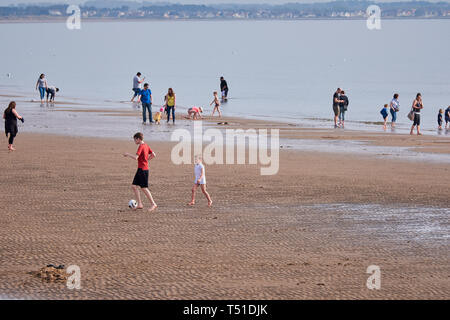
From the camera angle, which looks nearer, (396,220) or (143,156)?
(396,220)

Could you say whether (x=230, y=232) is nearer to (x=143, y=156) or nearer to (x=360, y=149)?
(x=143, y=156)

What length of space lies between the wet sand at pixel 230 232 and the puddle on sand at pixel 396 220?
0.07ft

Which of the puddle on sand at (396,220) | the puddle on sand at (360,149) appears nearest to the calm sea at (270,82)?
the puddle on sand at (360,149)

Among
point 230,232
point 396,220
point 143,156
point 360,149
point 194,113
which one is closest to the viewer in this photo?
point 230,232

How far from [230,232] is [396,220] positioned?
3.16 m

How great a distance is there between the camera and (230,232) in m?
13.8

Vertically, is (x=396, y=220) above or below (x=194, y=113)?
below

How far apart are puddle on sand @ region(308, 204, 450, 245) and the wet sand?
2cm

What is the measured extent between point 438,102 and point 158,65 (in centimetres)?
5565

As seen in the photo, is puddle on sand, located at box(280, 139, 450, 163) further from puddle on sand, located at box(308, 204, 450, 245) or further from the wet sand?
puddle on sand, located at box(308, 204, 450, 245)

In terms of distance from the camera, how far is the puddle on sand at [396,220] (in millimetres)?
13859

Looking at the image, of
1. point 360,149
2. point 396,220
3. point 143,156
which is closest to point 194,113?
point 360,149

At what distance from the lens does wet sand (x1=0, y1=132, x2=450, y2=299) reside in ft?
35.2

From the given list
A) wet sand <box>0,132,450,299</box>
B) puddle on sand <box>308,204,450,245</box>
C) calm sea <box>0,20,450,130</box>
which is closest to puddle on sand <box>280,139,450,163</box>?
wet sand <box>0,132,450,299</box>
